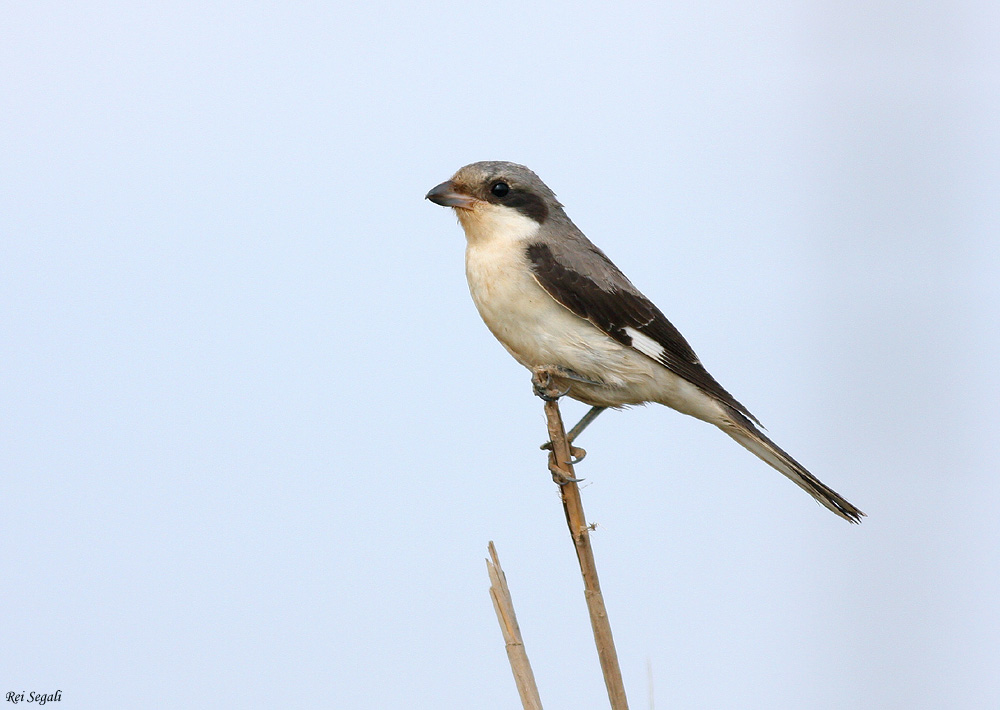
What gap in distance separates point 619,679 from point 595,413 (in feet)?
5.35

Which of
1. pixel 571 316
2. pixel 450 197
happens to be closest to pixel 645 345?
pixel 571 316

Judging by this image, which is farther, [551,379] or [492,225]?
[492,225]

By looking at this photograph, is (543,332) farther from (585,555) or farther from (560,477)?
(585,555)

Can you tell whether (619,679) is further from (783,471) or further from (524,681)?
(783,471)

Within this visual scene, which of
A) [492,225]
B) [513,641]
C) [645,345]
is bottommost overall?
[513,641]

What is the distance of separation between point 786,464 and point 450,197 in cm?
189

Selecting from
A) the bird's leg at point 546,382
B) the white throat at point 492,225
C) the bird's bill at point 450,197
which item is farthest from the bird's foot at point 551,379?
the bird's bill at point 450,197

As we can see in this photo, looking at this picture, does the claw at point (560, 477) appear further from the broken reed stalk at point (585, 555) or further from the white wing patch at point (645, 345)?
the white wing patch at point (645, 345)

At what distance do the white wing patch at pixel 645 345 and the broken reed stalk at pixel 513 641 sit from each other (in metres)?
1.60

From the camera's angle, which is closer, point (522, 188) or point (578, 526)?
point (578, 526)

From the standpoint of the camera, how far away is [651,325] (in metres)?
4.47

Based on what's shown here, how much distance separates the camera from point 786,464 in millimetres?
4277

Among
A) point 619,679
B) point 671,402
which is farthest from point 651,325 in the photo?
point 619,679

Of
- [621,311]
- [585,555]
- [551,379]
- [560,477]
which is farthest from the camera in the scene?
[621,311]
